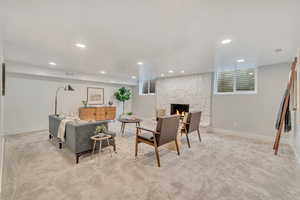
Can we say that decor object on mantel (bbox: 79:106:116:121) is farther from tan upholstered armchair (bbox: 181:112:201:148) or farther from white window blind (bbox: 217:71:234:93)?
white window blind (bbox: 217:71:234:93)

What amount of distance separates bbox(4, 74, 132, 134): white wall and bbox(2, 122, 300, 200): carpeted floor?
1589 millimetres

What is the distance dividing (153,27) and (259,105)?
420cm

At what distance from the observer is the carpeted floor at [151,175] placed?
171 centimetres

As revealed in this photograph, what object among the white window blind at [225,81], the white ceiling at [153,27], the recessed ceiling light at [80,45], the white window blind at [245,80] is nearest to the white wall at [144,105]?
the white window blind at [225,81]

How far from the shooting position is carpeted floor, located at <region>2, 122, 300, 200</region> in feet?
5.63

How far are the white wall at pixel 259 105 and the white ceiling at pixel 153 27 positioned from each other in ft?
3.07

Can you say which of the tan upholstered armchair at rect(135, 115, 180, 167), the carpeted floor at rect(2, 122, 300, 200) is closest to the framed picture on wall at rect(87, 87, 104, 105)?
the carpeted floor at rect(2, 122, 300, 200)

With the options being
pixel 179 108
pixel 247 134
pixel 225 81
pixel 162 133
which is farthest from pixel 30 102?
pixel 247 134

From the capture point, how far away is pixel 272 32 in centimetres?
204

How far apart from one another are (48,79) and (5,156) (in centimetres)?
321

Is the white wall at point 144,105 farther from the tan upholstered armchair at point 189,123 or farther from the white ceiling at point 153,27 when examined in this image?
the white ceiling at point 153,27

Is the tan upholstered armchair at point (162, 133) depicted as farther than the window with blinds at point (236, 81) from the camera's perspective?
No

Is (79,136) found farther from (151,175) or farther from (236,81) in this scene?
(236,81)

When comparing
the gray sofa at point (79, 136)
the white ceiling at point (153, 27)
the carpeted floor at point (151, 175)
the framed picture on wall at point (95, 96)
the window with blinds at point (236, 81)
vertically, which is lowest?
the carpeted floor at point (151, 175)
